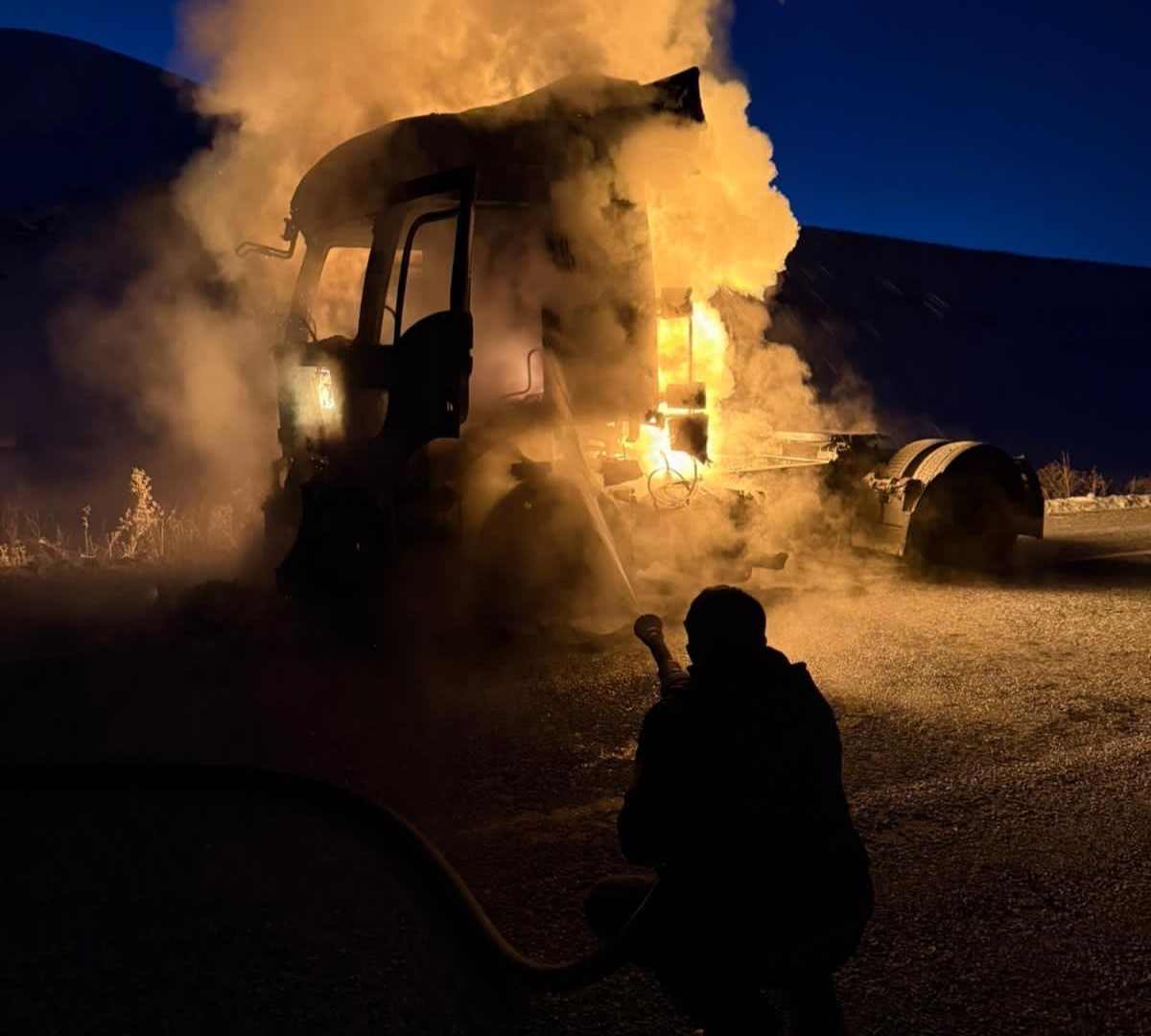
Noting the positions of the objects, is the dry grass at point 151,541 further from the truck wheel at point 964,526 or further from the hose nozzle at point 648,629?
the hose nozzle at point 648,629

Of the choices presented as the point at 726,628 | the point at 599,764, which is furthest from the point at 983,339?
the point at 726,628

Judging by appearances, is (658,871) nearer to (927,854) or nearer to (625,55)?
(927,854)

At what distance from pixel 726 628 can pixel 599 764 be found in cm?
244

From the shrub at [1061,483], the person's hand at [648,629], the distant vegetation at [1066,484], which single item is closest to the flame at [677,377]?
the person's hand at [648,629]

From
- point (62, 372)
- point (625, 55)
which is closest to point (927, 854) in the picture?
point (625, 55)

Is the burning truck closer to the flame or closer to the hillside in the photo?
the flame

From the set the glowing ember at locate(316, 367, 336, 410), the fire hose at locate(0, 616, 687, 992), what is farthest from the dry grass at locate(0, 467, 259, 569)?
the fire hose at locate(0, 616, 687, 992)

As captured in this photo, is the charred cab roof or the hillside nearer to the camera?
the charred cab roof

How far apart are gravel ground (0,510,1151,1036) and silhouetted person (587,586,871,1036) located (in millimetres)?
601

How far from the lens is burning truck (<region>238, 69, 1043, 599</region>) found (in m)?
6.08

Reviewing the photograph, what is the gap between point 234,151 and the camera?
9141mm

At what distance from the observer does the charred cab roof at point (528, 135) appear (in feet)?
20.6

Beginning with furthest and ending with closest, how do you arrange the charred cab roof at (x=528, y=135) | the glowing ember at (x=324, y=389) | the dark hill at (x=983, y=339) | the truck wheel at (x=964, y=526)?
1. the dark hill at (x=983, y=339)
2. the truck wheel at (x=964, y=526)
3. the glowing ember at (x=324, y=389)
4. the charred cab roof at (x=528, y=135)

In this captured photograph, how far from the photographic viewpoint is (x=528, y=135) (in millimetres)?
6309
